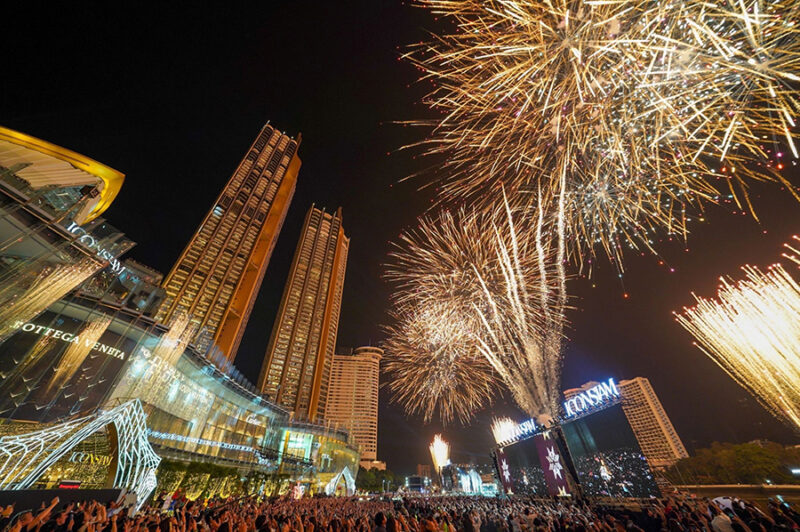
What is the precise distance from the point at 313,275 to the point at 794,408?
87811 mm

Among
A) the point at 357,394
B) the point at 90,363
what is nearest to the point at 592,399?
the point at 90,363

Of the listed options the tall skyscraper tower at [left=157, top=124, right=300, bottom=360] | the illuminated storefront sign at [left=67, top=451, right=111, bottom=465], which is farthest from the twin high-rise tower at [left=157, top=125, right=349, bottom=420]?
the illuminated storefront sign at [left=67, top=451, right=111, bottom=465]

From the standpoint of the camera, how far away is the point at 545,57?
7668 mm

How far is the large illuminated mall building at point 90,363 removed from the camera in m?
11.0

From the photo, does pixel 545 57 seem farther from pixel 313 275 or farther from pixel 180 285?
pixel 313 275

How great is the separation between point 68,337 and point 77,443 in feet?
43.9

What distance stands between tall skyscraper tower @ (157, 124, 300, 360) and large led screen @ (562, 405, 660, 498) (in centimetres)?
3715

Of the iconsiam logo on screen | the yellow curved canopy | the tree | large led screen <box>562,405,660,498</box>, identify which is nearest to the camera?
large led screen <box>562,405,660,498</box>

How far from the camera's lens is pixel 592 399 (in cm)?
1812

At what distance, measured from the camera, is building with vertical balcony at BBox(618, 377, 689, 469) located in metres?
94.5

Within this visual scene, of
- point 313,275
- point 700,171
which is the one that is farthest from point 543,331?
point 313,275

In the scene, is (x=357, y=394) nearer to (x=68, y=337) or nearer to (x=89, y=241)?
(x=68, y=337)

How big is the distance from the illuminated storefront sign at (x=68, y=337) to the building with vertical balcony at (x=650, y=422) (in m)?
127

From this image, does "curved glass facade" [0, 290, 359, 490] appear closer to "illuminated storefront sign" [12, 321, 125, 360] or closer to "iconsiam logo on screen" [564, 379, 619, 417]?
"illuminated storefront sign" [12, 321, 125, 360]
